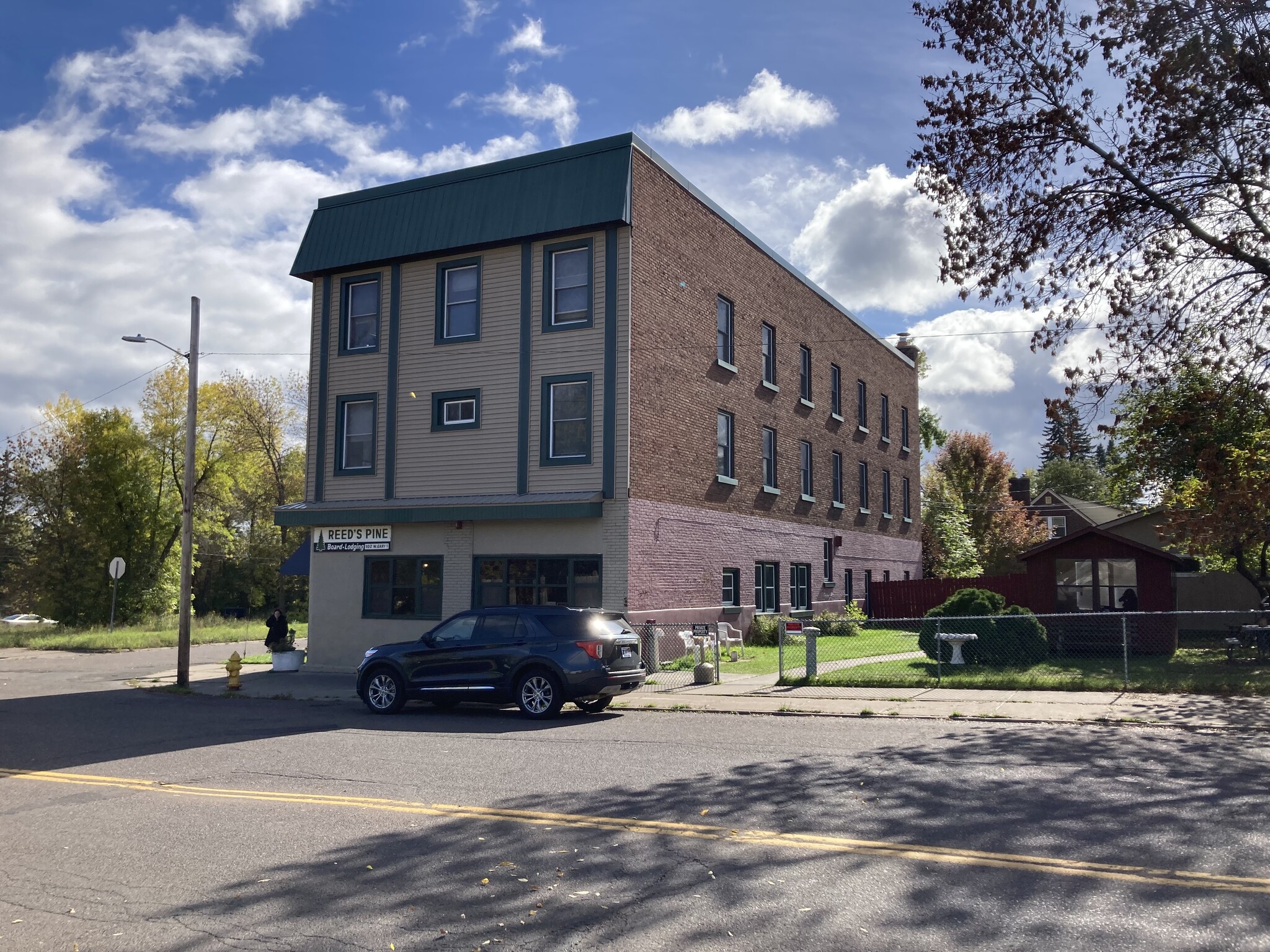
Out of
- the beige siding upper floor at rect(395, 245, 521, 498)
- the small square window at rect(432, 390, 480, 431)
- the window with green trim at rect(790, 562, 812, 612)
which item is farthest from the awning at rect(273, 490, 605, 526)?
the window with green trim at rect(790, 562, 812, 612)

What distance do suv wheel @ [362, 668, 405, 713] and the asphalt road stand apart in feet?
10.6

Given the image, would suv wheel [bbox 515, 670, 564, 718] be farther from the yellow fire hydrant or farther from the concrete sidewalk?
the yellow fire hydrant

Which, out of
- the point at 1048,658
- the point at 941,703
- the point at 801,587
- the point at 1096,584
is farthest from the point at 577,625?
the point at 801,587

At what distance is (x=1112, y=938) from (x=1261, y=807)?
3.71m

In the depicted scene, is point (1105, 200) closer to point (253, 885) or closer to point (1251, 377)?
point (1251, 377)

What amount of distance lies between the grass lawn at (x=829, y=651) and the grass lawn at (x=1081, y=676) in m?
1.83

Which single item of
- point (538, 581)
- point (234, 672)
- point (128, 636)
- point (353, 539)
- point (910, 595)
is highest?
point (353, 539)

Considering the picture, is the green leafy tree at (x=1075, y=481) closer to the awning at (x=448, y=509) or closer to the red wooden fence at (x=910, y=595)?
the red wooden fence at (x=910, y=595)

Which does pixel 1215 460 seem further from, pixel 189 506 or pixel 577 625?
pixel 189 506

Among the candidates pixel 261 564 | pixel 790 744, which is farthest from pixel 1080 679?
pixel 261 564

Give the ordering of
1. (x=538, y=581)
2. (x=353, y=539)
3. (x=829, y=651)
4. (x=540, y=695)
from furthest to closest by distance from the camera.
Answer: (x=829, y=651) < (x=353, y=539) < (x=538, y=581) < (x=540, y=695)

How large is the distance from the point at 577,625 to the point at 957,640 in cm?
816

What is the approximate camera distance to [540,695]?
50.4 feet

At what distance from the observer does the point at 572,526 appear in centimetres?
2227
